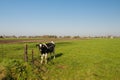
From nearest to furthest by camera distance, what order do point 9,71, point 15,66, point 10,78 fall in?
point 10,78 → point 9,71 → point 15,66

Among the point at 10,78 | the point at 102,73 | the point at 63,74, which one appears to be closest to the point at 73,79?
the point at 63,74

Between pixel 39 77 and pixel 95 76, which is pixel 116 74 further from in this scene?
pixel 39 77

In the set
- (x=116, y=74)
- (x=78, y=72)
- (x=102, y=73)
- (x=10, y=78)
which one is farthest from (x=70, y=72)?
(x=10, y=78)

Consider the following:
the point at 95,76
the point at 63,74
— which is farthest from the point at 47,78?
the point at 95,76

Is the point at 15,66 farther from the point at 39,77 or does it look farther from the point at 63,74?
the point at 63,74

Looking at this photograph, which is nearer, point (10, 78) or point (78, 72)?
point (10, 78)

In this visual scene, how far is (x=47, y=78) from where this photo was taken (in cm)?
1237

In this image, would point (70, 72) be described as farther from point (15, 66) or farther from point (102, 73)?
point (15, 66)

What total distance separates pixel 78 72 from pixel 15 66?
496 cm

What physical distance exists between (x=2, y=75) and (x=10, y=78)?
1.96ft

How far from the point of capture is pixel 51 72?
538 inches

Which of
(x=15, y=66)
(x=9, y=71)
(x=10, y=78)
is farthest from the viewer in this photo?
(x=15, y=66)

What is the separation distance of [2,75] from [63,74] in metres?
4.36

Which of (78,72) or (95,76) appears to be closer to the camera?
(95,76)
